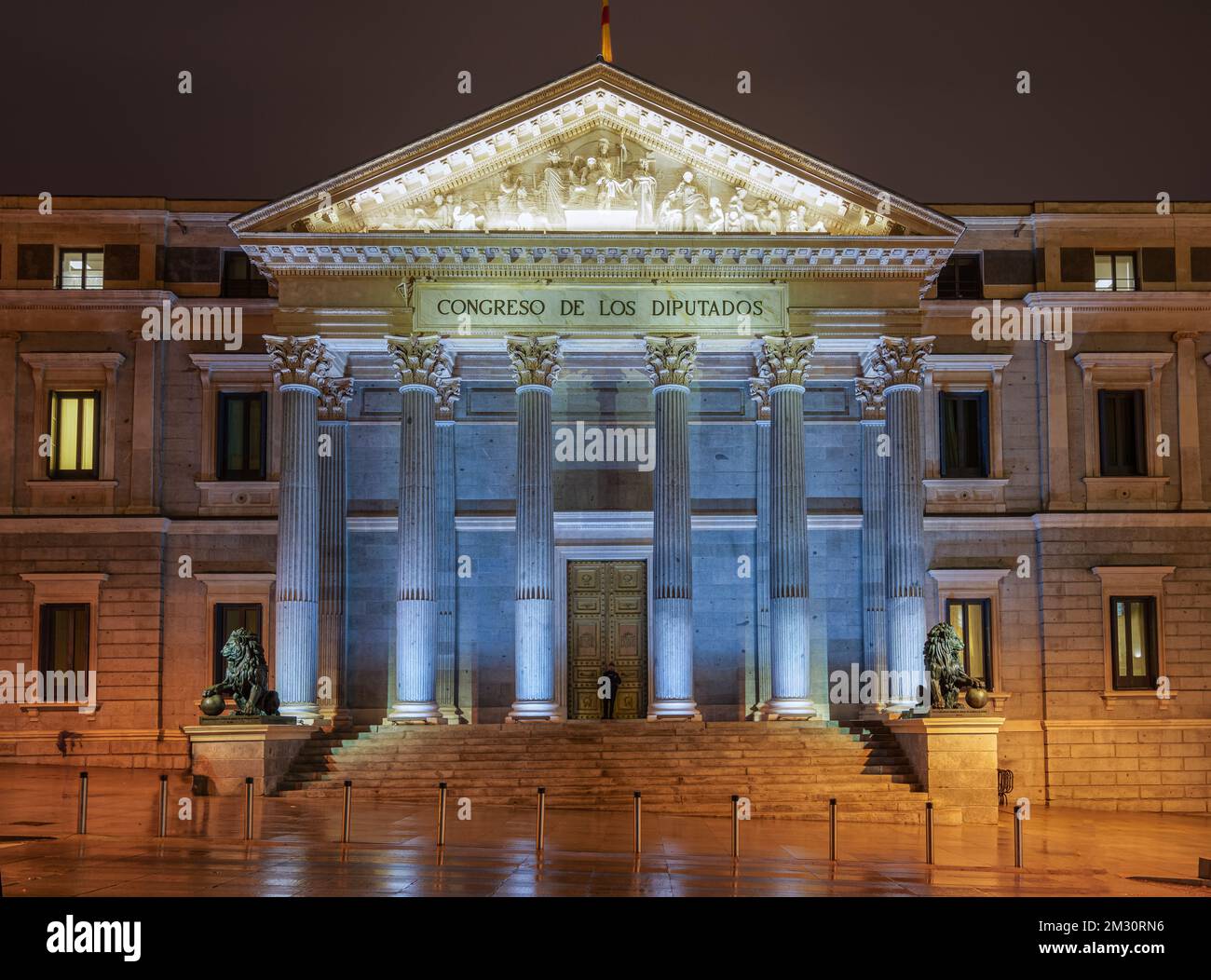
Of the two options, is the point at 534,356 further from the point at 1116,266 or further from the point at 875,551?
the point at 1116,266

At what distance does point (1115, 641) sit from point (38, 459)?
31934 millimetres

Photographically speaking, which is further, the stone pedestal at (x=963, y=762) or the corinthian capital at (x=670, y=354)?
the corinthian capital at (x=670, y=354)

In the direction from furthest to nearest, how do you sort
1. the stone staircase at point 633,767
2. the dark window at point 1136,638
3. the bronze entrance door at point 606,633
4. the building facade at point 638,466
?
the bronze entrance door at point 606,633 < the dark window at point 1136,638 < the building facade at point 638,466 < the stone staircase at point 633,767

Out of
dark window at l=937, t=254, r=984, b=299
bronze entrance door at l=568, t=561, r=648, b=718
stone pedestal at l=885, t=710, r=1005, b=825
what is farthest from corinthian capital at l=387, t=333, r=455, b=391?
dark window at l=937, t=254, r=984, b=299

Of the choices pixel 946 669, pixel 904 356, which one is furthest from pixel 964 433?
pixel 946 669

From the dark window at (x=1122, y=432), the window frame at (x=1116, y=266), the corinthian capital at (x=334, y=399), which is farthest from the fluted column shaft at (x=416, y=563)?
the window frame at (x=1116, y=266)

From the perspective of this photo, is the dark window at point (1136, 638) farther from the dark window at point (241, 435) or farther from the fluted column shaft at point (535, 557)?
the dark window at point (241, 435)

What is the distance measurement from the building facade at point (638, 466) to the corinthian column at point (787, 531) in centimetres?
28

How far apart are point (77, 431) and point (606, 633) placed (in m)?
16.7

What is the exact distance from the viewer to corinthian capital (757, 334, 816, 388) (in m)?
36.9

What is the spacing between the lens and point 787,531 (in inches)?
1437

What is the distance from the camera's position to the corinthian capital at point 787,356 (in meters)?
36.9

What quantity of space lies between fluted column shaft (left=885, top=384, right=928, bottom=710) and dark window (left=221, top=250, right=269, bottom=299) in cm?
1875

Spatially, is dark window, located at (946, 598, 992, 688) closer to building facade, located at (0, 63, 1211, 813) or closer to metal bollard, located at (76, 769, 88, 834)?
building facade, located at (0, 63, 1211, 813)
